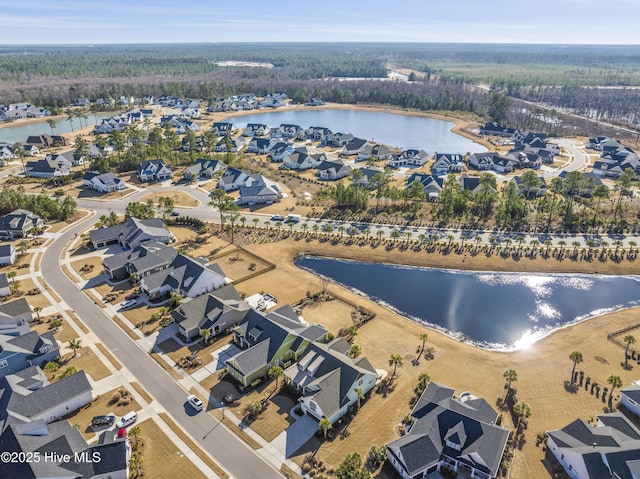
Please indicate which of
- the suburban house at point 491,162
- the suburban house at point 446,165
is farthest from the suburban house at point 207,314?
the suburban house at point 491,162

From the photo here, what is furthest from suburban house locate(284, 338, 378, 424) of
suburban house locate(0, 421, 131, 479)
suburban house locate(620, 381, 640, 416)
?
suburban house locate(620, 381, 640, 416)

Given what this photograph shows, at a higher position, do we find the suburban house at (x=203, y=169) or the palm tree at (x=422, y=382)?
the suburban house at (x=203, y=169)

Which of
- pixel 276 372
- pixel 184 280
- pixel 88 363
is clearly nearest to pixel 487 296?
pixel 276 372

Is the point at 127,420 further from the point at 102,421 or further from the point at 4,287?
the point at 4,287

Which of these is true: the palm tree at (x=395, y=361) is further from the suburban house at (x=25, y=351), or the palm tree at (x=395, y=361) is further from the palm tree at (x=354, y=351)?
the suburban house at (x=25, y=351)

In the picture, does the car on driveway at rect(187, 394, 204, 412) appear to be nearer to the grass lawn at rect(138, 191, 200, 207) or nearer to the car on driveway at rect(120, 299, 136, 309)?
the car on driveway at rect(120, 299, 136, 309)

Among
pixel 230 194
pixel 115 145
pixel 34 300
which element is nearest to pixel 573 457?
pixel 34 300

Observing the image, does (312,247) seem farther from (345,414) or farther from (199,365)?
(345,414)
